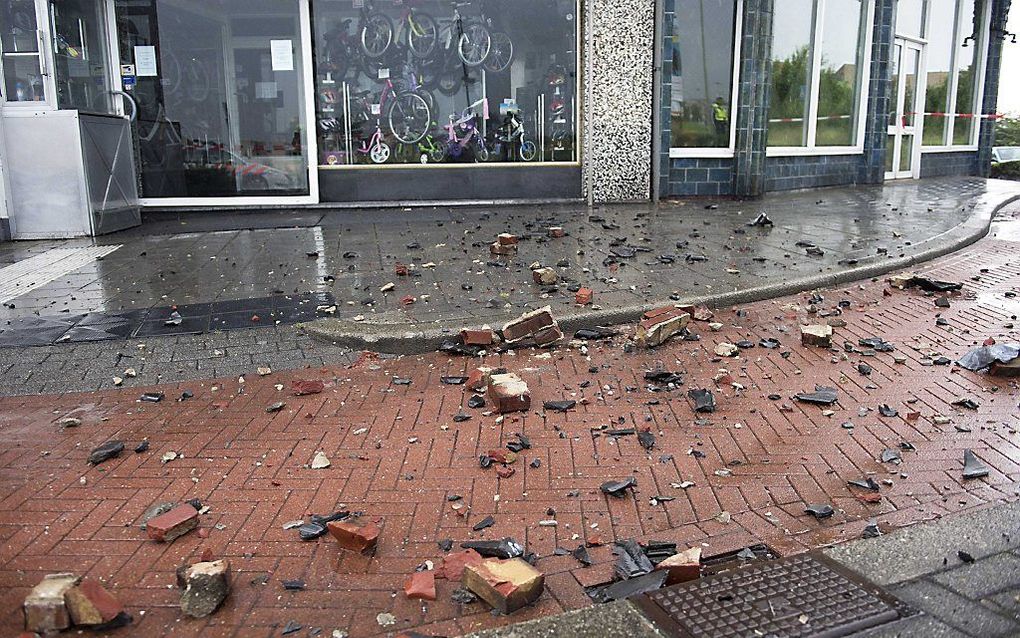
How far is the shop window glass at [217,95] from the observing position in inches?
462

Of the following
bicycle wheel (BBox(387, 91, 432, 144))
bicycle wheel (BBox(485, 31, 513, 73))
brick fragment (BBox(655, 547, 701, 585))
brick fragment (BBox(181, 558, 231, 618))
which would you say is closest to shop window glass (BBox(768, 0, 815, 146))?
bicycle wheel (BBox(485, 31, 513, 73))

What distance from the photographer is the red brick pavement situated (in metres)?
2.95

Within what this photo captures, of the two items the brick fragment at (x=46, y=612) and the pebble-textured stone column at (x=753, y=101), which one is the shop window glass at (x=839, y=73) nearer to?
the pebble-textured stone column at (x=753, y=101)

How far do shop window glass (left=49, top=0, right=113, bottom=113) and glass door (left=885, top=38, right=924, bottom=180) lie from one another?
14.4 meters

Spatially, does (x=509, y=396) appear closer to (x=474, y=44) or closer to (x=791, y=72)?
(x=474, y=44)

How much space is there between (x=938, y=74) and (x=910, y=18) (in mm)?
1882

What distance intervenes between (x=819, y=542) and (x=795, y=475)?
607mm

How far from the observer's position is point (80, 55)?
1080 cm

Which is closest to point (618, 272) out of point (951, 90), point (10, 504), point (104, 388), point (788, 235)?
point (788, 235)

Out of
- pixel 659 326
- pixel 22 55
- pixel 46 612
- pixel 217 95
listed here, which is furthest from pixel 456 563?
pixel 217 95

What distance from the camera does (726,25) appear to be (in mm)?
12961

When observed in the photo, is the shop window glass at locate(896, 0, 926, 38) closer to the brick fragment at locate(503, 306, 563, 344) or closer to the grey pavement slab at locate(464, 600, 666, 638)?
the brick fragment at locate(503, 306, 563, 344)

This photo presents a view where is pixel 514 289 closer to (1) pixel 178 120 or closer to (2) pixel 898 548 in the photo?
(2) pixel 898 548

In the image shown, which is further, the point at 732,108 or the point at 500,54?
the point at 732,108
